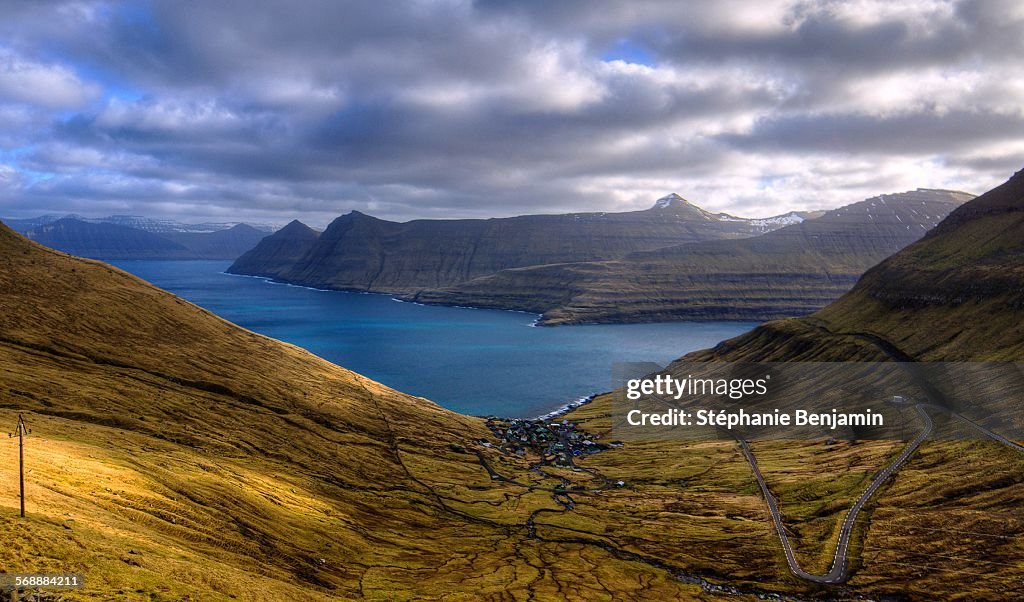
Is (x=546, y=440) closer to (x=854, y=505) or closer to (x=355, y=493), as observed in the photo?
(x=355, y=493)

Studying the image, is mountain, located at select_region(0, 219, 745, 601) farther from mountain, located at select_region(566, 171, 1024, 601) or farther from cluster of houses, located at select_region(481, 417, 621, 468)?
mountain, located at select_region(566, 171, 1024, 601)

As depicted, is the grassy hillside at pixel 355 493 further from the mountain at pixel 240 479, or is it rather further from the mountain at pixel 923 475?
the mountain at pixel 923 475

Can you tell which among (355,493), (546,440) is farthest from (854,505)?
(355,493)

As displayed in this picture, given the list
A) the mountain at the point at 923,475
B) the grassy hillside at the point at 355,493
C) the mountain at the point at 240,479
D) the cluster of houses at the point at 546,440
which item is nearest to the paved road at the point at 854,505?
the mountain at the point at 923,475

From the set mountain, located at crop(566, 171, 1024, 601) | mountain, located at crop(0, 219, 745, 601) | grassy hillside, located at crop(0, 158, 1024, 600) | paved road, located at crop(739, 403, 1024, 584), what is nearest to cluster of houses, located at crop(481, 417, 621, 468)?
grassy hillside, located at crop(0, 158, 1024, 600)

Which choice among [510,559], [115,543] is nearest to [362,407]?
[510,559]

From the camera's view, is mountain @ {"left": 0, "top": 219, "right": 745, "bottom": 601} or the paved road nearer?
mountain @ {"left": 0, "top": 219, "right": 745, "bottom": 601}
